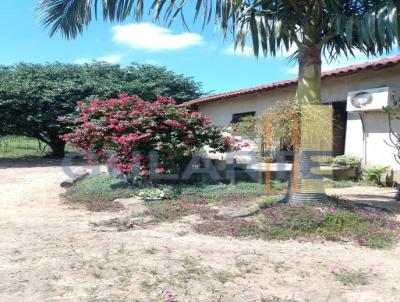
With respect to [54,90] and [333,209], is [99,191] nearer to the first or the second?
[333,209]

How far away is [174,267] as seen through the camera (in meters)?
4.06

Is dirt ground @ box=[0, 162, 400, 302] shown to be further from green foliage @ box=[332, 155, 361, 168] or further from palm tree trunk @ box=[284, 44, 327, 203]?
green foliage @ box=[332, 155, 361, 168]

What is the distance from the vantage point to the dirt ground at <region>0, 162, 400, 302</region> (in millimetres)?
3482

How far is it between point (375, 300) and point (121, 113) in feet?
19.8

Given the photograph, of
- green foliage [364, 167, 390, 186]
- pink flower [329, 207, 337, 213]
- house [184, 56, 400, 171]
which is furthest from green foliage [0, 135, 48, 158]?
pink flower [329, 207, 337, 213]

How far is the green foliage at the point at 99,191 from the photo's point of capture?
25.5ft

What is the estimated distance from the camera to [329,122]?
5.87 m

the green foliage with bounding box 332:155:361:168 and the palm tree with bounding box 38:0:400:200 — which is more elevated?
the palm tree with bounding box 38:0:400:200

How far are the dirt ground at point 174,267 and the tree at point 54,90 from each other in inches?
352

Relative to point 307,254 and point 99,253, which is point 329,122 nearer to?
point 307,254

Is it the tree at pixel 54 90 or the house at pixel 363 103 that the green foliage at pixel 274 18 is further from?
Answer: the tree at pixel 54 90

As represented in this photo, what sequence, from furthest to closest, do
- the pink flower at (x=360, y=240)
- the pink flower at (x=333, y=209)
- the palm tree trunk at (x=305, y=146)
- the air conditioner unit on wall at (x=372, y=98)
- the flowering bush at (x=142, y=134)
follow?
the air conditioner unit on wall at (x=372, y=98)
the flowering bush at (x=142, y=134)
the palm tree trunk at (x=305, y=146)
the pink flower at (x=333, y=209)
the pink flower at (x=360, y=240)

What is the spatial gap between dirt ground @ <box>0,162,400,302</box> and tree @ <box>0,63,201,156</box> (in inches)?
352

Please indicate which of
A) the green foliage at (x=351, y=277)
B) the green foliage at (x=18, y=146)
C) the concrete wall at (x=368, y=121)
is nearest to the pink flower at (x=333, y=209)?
the green foliage at (x=351, y=277)
